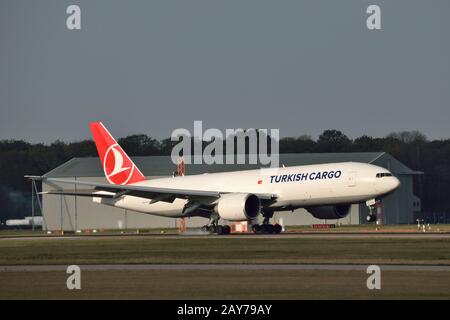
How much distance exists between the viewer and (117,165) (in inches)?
3007

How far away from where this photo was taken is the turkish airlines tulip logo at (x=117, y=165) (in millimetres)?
76250

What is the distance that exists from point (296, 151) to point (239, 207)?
6174 centimetres

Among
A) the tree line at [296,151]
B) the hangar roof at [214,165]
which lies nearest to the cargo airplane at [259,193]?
the hangar roof at [214,165]

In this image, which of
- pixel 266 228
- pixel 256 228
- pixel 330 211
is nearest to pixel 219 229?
pixel 256 228

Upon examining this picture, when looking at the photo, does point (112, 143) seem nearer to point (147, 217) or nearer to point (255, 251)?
point (147, 217)

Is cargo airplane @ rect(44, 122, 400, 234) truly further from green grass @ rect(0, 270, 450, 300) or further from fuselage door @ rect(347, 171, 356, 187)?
green grass @ rect(0, 270, 450, 300)

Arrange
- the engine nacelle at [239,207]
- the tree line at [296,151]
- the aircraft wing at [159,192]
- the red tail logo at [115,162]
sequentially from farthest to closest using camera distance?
the tree line at [296,151] < the red tail logo at [115,162] < the aircraft wing at [159,192] < the engine nacelle at [239,207]

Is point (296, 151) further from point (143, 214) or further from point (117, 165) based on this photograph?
point (117, 165)

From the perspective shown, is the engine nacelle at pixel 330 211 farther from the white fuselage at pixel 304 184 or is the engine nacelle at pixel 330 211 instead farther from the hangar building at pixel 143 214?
the hangar building at pixel 143 214

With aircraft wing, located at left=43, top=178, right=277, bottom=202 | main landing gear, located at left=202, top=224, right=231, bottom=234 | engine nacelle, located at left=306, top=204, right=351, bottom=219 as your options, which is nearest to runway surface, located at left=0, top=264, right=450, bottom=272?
aircraft wing, located at left=43, top=178, right=277, bottom=202

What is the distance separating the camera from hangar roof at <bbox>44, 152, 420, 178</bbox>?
9594cm

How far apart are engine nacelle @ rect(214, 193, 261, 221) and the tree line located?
47478mm

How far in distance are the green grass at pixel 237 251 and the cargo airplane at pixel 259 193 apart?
8.18 metres
